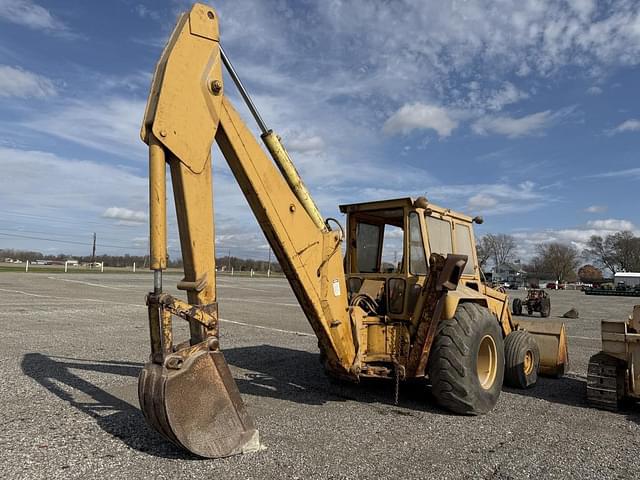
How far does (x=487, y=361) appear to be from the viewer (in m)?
6.31

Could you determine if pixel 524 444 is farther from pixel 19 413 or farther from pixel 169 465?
pixel 19 413

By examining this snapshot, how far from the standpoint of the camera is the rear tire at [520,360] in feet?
23.2

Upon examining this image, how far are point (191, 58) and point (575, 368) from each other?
819cm

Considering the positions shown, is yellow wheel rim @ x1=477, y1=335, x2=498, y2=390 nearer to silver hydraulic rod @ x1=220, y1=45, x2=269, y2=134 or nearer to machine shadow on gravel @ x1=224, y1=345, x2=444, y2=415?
machine shadow on gravel @ x1=224, y1=345, x2=444, y2=415

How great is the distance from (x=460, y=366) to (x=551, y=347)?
3.40m

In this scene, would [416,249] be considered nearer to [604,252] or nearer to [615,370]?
[615,370]

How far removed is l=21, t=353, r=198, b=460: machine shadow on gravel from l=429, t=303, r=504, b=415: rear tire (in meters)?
2.71

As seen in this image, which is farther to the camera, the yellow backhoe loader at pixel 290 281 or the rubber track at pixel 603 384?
the rubber track at pixel 603 384

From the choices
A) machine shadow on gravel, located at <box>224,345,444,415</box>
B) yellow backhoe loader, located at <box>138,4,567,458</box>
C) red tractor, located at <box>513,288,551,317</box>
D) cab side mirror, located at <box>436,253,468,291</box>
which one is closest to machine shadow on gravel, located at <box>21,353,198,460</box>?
yellow backhoe loader, located at <box>138,4,567,458</box>

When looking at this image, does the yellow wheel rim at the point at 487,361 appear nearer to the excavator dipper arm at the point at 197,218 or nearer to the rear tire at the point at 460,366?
the rear tire at the point at 460,366

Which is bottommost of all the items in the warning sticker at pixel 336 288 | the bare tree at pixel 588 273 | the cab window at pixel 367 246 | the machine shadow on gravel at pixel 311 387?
the machine shadow on gravel at pixel 311 387

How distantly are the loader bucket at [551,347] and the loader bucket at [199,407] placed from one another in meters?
5.50

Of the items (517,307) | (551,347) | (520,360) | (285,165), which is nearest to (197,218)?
(285,165)

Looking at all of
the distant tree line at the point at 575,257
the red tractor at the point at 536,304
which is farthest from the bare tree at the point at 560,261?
the red tractor at the point at 536,304
